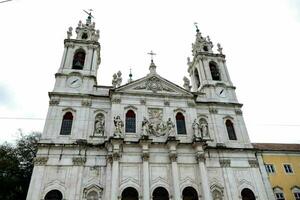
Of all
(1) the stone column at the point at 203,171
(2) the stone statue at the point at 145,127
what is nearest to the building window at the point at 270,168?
(1) the stone column at the point at 203,171

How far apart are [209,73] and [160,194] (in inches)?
519

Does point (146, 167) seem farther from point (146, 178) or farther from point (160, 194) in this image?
point (160, 194)

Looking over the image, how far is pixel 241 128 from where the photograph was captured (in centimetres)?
2102

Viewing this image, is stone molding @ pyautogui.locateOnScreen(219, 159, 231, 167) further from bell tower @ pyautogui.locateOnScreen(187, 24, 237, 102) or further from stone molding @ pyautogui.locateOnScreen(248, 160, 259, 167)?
bell tower @ pyautogui.locateOnScreen(187, 24, 237, 102)

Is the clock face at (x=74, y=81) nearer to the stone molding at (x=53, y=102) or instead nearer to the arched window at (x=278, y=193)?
the stone molding at (x=53, y=102)

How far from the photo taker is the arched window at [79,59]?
22.7 m

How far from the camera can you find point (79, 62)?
75.7 feet

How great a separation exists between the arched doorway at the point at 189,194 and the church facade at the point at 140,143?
71 mm

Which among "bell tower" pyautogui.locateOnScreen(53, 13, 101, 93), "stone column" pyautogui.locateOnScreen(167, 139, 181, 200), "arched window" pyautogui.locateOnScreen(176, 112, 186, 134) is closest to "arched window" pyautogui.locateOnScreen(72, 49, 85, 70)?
→ "bell tower" pyautogui.locateOnScreen(53, 13, 101, 93)

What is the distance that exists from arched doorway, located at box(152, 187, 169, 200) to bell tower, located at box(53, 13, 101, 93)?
9913 mm

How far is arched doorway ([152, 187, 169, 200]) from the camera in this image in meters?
16.8

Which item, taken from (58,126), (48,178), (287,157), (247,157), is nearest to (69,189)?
(48,178)

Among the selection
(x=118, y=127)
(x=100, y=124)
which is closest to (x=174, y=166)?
(x=118, y=127)

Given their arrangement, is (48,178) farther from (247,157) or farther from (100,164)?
(247,157)
